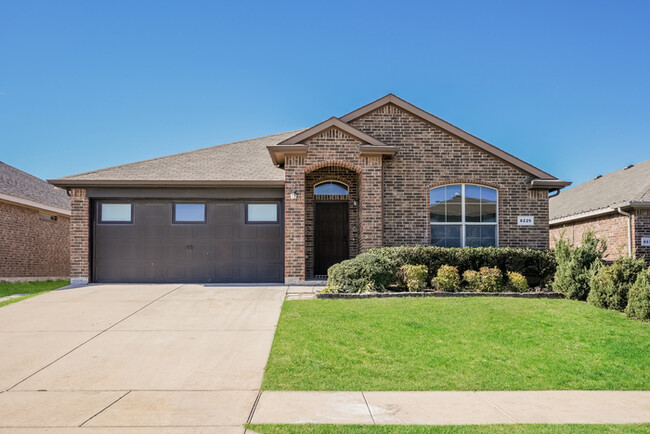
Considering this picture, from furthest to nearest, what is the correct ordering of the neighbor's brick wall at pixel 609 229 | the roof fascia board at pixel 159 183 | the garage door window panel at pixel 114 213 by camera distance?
the neighbor's brick wall at pixel 609 229 < the garage door window panel at pixel 114 213 < the roof fascia board at pixel 159 183

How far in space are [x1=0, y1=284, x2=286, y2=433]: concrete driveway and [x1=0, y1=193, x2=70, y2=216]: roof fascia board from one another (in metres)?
8.09

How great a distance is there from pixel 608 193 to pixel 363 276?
12227 millimetres

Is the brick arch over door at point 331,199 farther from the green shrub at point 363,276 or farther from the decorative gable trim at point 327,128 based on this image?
the green shrub at point 363,276

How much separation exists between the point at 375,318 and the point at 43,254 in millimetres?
16507

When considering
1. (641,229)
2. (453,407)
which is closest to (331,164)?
(453,407)

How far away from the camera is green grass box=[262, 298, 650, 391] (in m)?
6.33

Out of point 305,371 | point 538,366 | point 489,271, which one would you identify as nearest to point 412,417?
point 305,371

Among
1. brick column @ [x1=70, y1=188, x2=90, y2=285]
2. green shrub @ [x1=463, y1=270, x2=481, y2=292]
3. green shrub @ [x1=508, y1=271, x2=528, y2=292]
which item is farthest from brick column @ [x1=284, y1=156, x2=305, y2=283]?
brick column @ [x1=70, y1=188, x2=90, y2=285]

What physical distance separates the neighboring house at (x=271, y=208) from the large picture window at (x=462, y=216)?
0.03 meters

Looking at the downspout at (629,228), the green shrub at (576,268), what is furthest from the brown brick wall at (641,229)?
the green shrub at (576,268)

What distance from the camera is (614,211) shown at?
Answer: 53.8ft

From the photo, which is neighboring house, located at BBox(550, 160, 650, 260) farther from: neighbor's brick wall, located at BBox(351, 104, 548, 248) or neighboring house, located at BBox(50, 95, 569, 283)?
neighboring house, located at BBox(50, 95, 569, 283)

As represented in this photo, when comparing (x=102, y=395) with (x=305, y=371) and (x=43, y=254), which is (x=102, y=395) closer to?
(x=305, y=371)

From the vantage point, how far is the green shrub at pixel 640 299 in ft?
30.4
